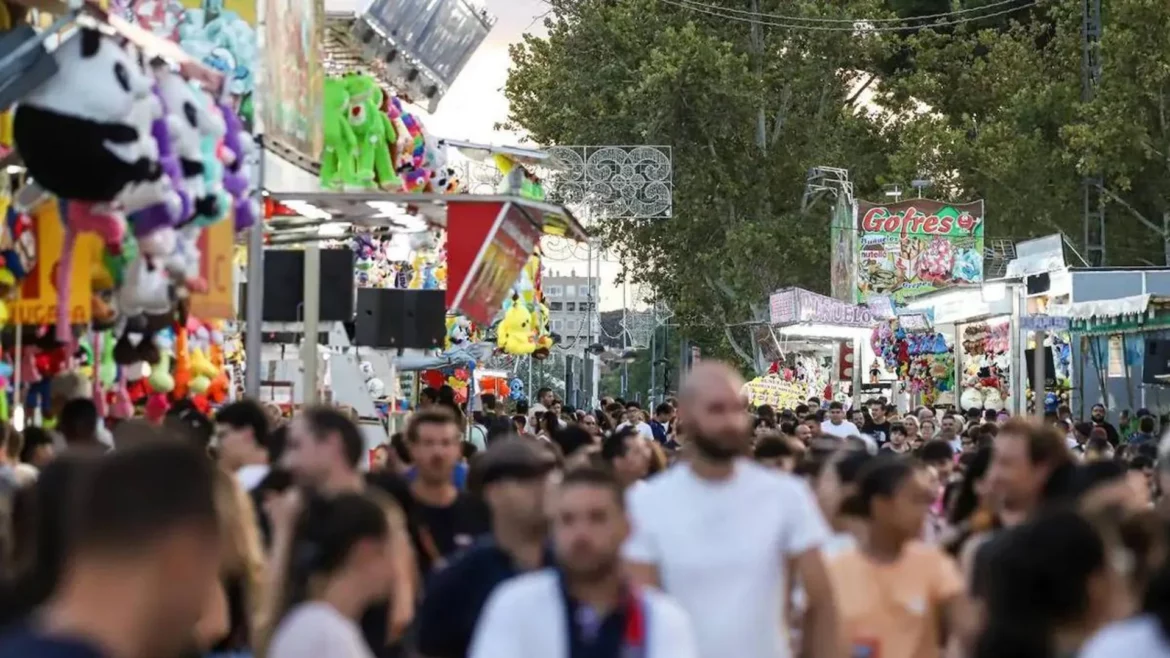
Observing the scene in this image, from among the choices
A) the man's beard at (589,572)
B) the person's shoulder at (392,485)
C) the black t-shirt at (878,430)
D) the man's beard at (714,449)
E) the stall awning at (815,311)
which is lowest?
the man's beard at (589,572)

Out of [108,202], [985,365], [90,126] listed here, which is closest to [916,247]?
[985,365]

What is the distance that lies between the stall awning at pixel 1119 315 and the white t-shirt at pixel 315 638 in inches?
925

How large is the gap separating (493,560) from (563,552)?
1110mm

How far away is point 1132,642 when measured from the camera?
172 inches

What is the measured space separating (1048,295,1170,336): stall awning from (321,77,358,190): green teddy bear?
11395mm

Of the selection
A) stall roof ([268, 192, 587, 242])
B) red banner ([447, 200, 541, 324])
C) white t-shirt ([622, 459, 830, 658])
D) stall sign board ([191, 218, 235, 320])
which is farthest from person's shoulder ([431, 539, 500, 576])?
red banner ([447, 200, 541, 324])

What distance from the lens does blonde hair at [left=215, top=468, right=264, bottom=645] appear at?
22.0 feet

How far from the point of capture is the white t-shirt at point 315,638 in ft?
17.2

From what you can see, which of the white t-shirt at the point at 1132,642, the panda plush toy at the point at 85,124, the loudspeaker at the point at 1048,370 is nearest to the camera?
the white t-shirt at the point at 1132,642

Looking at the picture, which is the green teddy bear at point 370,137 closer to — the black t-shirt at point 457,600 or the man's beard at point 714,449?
the man's beard at point 714,449

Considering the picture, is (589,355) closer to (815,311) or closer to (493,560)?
(815,311)

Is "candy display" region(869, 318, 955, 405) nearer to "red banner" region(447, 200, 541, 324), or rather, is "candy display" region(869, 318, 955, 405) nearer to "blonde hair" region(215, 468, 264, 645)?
"red banner" region(447, 200, 541, 324)

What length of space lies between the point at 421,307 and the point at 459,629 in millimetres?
14417

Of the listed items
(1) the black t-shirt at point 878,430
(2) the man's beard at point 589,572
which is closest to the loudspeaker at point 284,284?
(1) the black t-shirt at point 878,430
